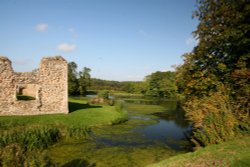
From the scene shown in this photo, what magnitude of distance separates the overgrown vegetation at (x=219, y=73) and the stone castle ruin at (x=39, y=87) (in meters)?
10.4

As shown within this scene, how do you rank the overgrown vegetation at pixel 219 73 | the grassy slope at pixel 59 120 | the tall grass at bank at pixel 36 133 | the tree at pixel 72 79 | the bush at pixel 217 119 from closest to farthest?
the tall grass at bank at pixel 36 133, the bush at pixel 217 119, the overgrown vegetation at pixel 219 73, the grassy slope at pixel 59 120, the tree at pixel 72 79

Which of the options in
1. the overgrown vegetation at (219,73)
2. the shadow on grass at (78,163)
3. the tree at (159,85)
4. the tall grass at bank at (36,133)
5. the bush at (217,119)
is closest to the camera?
the tall grass at bank at (36,133)

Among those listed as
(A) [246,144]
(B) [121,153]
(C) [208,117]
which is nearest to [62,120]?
(B) [121,153]

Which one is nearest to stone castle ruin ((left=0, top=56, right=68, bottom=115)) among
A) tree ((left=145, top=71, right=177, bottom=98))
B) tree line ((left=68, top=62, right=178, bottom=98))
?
tree line ((left=68, top=62, right=178, bottom=98))

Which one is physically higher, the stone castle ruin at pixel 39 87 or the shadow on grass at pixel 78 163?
the stone castle ruin at pixel 39 87

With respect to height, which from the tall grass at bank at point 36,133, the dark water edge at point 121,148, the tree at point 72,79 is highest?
the tree at point 72,79

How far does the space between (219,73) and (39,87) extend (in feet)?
47.1

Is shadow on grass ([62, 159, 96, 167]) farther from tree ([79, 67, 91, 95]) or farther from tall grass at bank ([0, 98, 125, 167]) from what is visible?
tree ([79, 67, 91, 95])

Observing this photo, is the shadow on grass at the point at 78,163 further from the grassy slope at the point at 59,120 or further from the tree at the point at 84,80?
the tree at the point at 84,80

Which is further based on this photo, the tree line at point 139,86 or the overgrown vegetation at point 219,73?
the tree line at point 139,86

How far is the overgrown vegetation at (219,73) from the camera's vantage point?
412 inches

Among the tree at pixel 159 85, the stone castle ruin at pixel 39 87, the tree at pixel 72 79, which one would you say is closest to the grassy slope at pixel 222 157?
the stone castle ruin at pixel 39 87

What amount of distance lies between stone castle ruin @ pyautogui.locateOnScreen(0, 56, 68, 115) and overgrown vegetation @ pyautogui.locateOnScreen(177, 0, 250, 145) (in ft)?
34.2

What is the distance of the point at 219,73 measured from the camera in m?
13.1
